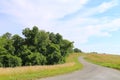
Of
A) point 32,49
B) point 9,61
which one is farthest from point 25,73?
point 32,49

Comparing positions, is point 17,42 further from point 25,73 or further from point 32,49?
point 25,73

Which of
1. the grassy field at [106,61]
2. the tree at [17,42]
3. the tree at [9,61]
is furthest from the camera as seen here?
the grassy field at [106,61]

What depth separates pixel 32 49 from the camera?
2359 inches

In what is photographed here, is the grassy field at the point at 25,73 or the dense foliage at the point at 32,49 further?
the dense foliage at the point at 32,49

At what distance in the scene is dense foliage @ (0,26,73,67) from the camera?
5476 centimetres

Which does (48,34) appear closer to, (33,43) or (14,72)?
(33,43)

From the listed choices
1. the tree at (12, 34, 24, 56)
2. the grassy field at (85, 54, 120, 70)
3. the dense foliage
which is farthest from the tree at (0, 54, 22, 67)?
the grassy field at (85, 54, 120, 70)

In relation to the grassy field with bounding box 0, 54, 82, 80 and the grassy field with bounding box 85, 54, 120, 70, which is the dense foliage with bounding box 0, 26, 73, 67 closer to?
the grassy field with bounding box 85, 54, 120, 70

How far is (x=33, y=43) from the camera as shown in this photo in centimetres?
6150

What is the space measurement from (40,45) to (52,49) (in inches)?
118

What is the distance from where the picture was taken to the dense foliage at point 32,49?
180 ft

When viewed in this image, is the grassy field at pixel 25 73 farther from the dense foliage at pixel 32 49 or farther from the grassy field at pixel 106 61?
the grassy field at pixel 106 61

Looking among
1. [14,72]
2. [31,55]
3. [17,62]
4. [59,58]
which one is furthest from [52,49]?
[14,72]

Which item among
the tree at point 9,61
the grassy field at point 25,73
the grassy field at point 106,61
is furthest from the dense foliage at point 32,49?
the grassy field at point 25,73
